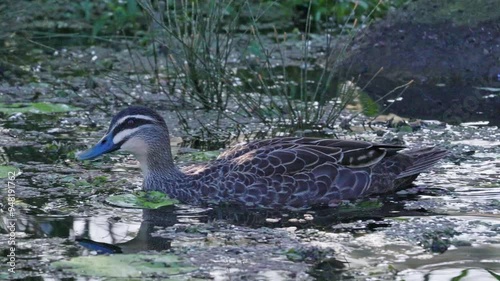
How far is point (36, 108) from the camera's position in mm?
13125

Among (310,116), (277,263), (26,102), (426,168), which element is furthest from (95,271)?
(26,102)

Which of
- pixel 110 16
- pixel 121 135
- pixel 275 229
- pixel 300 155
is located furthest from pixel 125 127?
pixel 110 16

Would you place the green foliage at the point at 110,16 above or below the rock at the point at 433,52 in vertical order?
above

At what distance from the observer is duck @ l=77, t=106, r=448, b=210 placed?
9.65m

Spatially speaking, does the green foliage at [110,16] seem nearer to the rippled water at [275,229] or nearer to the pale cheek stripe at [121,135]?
the rippled water at [275,229]

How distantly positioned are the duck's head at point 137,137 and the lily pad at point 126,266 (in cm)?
225

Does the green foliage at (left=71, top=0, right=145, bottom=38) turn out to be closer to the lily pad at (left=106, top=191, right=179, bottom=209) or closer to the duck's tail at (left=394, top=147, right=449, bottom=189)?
the lily pad at (left=106, top=191, right=179, bottom=209)

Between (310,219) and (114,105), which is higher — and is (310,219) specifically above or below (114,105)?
below

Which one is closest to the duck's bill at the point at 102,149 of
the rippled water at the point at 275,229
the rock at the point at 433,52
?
the rippled water at the point at 275,229

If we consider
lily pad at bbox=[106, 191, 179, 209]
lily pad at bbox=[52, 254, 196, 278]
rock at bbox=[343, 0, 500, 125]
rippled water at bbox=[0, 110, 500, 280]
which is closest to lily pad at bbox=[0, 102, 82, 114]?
rippled water at bbox=[0, 110, 500, 280]

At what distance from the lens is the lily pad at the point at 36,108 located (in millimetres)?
13000

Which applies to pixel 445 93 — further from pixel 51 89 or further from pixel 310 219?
pixel 310 219

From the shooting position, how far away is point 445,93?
14.5 m

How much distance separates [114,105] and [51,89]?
4.18 ft
